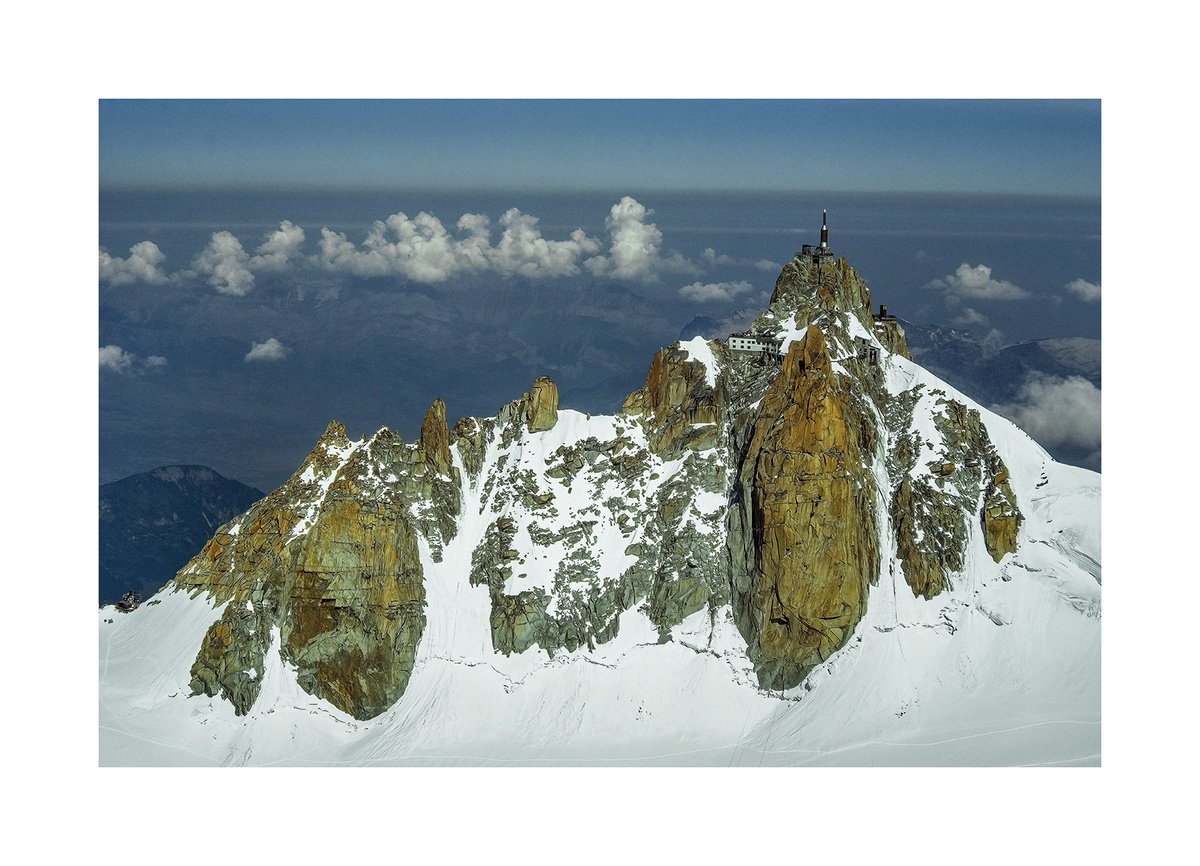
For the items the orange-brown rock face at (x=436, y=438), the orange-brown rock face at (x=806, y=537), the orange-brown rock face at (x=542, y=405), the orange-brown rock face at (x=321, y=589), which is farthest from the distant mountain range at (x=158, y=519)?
the orange-brown rock face at (x=806, y=537)

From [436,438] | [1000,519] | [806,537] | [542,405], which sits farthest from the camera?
[542,405]

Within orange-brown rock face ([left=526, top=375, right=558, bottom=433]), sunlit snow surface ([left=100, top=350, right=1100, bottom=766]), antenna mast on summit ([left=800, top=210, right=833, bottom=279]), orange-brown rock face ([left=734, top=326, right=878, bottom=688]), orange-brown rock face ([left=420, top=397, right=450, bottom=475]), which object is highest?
antenna mast on summit ([left=800, top=210, right=833, bottom=279])

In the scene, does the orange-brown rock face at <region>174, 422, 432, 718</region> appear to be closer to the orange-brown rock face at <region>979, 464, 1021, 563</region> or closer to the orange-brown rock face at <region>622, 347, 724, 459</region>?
the orange-brown rock face at <region>622, 347, 724, 459</region>

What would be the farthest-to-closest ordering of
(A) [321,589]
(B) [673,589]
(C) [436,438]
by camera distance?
(C) [436,438]
(B) [673,589]
(A) [321,589]

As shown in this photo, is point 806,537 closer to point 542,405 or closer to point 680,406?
point 680,406

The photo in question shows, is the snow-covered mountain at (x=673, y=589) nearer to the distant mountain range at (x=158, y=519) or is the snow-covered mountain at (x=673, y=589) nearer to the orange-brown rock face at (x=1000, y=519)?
the orange-brown rock face at (x=1000, y=519)

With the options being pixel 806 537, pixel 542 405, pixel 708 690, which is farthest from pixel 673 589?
pixel 542 405

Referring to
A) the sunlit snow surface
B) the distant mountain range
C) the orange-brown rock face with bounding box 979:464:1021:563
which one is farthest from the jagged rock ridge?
the distant mountain range

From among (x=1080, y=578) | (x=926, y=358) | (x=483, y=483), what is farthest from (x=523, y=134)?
(x=1080, y=578)
